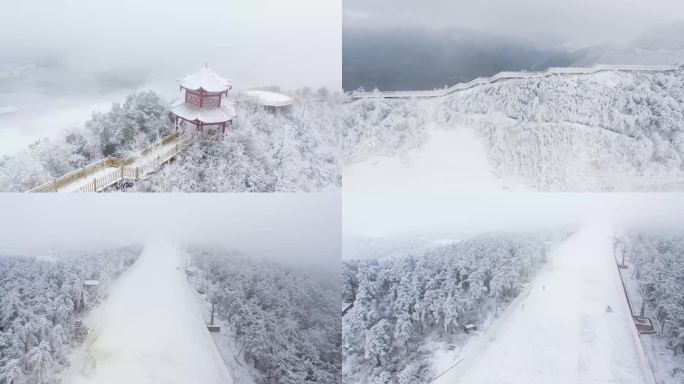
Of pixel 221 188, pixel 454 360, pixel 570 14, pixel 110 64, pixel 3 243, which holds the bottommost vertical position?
pixel 454 360

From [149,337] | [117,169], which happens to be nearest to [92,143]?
[117,169]

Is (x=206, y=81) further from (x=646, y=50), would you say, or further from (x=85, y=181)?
(x=646, y=50)

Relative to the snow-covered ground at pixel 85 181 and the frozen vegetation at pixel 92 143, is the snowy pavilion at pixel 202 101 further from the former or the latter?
the snow-covered ground at pixel 85 181

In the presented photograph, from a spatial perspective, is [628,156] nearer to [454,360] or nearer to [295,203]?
[454,360]

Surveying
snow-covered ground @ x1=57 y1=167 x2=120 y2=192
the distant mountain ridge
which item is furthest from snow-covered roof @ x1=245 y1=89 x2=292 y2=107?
snow-covered ground @ x1=57 y1=167 x2=120 y2=192

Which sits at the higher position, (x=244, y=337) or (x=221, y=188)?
(x=221, y=188)

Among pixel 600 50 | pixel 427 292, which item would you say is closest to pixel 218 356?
pixel 427 292
